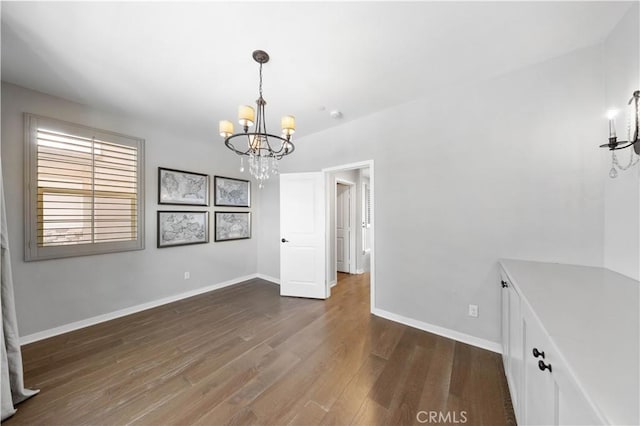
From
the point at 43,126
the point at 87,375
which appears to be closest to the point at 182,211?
the point at 43,126

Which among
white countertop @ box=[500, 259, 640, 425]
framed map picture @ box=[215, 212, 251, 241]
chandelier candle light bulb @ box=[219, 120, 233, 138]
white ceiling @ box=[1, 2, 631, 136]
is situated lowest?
white countertop @ box=[500, 259, 640, 425]

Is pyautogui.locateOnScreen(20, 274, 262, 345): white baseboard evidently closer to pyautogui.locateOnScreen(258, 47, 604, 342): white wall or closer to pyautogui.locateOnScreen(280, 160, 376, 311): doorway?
pyautogui.locateOnScreen(280, 160, 376, 311): doorway

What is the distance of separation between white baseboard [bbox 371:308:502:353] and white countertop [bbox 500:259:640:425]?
994mm

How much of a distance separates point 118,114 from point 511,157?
450 centimetres

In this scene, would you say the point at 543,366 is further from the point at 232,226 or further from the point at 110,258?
the point at 232,226

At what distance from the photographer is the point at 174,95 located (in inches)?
99.4

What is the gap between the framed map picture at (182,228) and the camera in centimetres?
336

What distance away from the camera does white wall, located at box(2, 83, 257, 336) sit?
2283 millimetres

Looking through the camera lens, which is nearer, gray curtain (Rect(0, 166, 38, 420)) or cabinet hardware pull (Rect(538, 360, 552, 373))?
cabinet hardware pull (Rect(538, 360, 552, 373))

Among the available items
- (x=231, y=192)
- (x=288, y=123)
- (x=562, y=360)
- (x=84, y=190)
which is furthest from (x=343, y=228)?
(x=562, y=360)

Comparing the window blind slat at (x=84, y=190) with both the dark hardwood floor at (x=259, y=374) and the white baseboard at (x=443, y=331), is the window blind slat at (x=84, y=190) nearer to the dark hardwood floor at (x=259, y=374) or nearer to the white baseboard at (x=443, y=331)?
the dark hardwood floor at (x=259, y=374)

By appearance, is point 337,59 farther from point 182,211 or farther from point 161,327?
point 161,327

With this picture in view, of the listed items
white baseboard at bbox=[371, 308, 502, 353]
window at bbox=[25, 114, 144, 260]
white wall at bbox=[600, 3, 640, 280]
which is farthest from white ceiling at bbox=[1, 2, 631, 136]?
white baseboard at bbox=[371, 308, 502, 353]

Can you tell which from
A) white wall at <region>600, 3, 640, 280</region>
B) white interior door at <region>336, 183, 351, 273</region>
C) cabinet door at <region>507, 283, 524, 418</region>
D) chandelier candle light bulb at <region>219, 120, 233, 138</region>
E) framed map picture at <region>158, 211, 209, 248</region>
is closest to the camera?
cabinet door at <region>507, 283, 524, 418</region>
